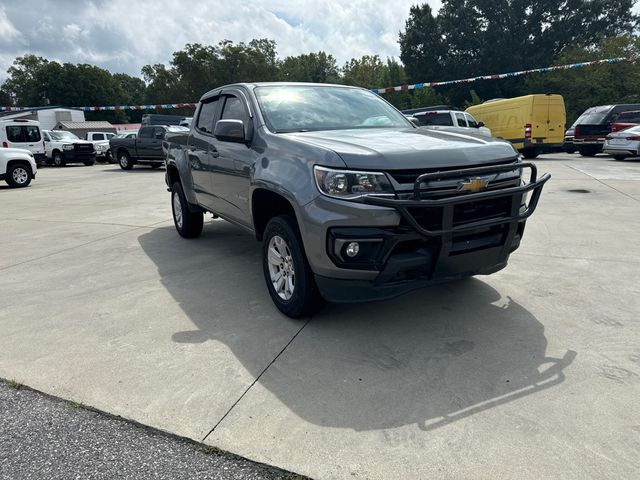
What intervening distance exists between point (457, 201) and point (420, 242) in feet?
1.16

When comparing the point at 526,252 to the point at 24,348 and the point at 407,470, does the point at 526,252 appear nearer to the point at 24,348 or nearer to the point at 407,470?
the point at 407,470

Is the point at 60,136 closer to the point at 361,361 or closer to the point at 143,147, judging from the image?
the point at 143,147

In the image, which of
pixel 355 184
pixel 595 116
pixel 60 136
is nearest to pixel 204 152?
pixel 355 184

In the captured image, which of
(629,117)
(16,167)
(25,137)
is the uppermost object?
(629,117)

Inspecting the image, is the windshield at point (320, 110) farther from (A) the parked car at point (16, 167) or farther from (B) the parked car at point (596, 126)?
(B) the parked car at point (596, 126)

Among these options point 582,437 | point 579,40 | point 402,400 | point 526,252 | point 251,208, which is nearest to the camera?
point 582,437

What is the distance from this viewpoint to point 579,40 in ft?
152

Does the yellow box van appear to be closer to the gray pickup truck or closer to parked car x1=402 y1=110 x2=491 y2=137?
parked car x1=402 y1=110 x2=491 y2=137

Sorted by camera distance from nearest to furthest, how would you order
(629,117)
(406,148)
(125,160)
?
(406,148)
(629,117)
(125,160)

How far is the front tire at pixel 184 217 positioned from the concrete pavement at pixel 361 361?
0.87 meters

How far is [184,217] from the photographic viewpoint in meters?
6.44

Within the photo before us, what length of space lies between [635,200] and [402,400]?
26.0 feet

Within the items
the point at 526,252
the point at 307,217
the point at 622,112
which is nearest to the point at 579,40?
the point at 622,112

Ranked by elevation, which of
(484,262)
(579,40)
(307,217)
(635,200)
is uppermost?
(579,40)
